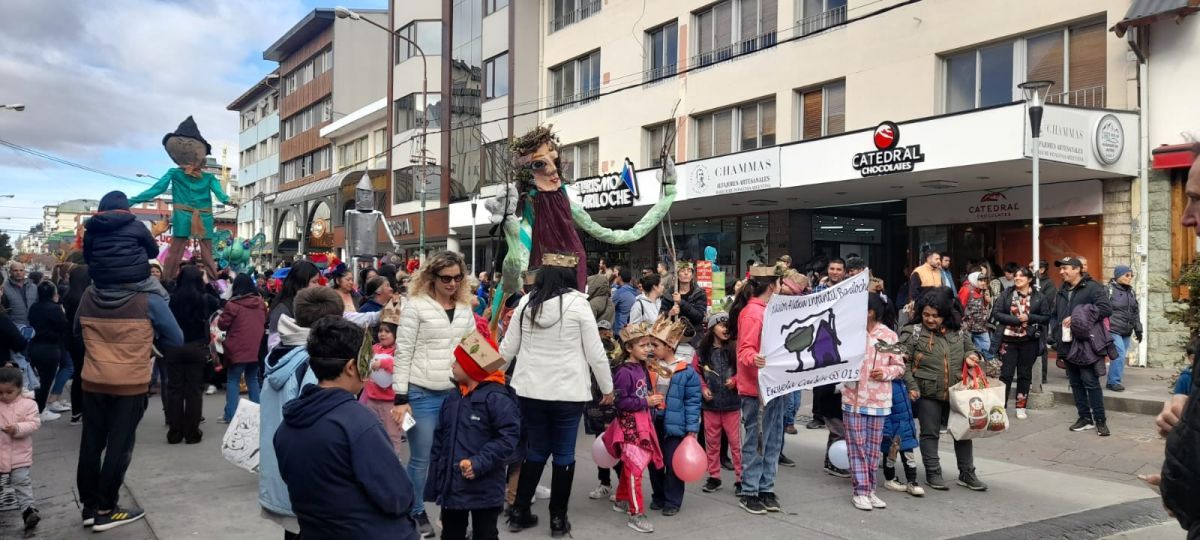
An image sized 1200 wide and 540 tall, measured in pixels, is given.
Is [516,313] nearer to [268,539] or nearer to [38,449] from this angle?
[268,539]

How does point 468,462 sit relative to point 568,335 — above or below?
below

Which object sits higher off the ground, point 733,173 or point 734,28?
point 734,28

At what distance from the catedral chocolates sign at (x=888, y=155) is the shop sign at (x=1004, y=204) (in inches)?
110

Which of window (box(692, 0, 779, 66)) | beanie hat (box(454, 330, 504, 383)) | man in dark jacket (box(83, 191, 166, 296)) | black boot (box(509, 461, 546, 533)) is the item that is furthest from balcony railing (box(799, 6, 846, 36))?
beanie hat (box(454, 330, 504, 383))

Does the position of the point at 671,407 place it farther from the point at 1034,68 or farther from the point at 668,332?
the point at 1034,68

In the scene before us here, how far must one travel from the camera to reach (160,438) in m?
8.67

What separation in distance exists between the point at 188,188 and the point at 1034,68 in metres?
13.9

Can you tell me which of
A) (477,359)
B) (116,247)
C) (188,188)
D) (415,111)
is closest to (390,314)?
(116,247)

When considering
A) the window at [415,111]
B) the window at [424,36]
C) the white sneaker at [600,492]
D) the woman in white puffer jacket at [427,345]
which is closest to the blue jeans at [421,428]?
the woman in white puffer jacket at [427,345]

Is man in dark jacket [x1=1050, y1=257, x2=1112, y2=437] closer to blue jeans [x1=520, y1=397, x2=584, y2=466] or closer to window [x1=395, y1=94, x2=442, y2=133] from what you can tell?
blue jeans [x1=520, y1=397, x2=584, y2=466]

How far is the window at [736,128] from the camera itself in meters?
20.2

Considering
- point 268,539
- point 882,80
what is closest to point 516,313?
point 268,539

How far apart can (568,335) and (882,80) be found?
14.0m

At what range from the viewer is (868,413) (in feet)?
21.3
